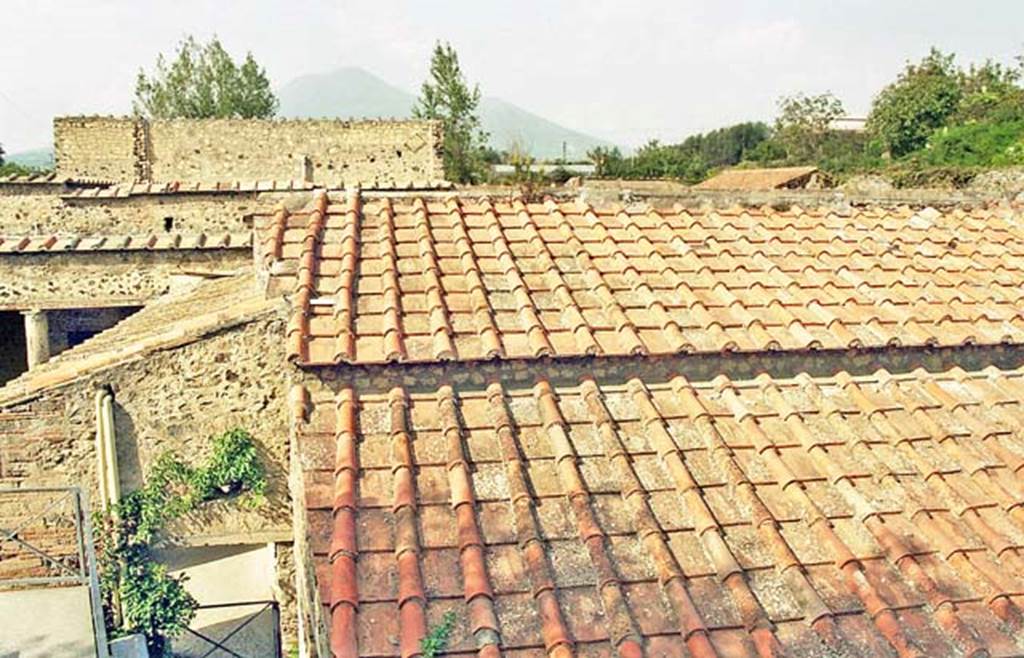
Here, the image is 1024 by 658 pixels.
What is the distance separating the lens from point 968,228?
8.33 meters

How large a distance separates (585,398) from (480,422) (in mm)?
837

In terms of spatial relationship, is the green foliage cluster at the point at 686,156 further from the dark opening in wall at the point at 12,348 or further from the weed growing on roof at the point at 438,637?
the weed growing on roof at the point at 438,637

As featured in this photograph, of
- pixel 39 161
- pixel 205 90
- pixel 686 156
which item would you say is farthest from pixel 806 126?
pixel 39 161

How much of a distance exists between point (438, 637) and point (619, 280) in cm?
365

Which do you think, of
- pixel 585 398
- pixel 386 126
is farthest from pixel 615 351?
pixel 386 126

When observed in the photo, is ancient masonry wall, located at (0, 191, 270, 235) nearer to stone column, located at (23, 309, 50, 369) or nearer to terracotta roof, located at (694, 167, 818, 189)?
stone column, located at (23, 309, 50, 369)

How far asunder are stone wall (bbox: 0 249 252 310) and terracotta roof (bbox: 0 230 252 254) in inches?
4.1

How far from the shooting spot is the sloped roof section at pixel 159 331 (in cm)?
717

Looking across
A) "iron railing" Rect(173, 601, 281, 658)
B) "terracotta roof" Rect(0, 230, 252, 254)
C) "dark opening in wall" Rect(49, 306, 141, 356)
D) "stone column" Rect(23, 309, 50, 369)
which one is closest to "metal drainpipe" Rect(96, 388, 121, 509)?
"iron railing" Rect(173, 601, 281, 658)

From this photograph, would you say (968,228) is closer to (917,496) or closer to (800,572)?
(917,496)

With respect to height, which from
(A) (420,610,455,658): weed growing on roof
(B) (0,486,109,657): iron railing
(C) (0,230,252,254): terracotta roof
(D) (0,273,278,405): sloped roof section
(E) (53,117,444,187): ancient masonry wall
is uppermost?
(E) (53,117,444,187): ancient masonry wall

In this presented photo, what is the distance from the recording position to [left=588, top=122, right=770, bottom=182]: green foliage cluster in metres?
53.9

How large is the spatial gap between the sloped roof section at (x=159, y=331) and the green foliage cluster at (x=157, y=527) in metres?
1.05

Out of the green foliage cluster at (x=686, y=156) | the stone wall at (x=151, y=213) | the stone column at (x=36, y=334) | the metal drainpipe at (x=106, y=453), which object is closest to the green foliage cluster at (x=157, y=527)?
the metal drainpipe at (x=106, y=453)
